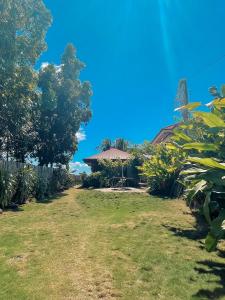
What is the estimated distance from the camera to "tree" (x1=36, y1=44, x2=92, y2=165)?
84.7ft

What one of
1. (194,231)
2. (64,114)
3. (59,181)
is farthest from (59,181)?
(194,231)

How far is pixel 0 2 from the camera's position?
44.3 ft

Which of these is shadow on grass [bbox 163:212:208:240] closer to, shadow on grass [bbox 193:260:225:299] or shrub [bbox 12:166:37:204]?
shadow on grass [bbox 193:260:225:299]

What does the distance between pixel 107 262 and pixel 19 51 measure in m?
12.6

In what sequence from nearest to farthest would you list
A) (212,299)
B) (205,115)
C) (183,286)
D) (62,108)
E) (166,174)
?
(212,299) → (183,286) → (205,115) → (166,174) → (62,108)

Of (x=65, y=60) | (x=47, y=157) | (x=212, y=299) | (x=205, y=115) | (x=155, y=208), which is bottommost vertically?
(x=212, y=299)

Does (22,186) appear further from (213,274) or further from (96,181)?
(96,181)

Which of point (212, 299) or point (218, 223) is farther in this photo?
point (218, 223)

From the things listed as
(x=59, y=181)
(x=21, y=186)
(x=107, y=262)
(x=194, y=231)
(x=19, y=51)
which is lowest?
(x=107, y=262)

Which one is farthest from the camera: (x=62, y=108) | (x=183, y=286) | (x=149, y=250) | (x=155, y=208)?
(x=62, y=108)

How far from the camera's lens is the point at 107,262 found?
5465mm

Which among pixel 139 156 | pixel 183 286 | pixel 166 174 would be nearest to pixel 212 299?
pixel 183 286

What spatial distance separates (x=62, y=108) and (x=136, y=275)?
22.8 m

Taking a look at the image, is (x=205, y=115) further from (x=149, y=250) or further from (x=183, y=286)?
(x=149, y=250)
